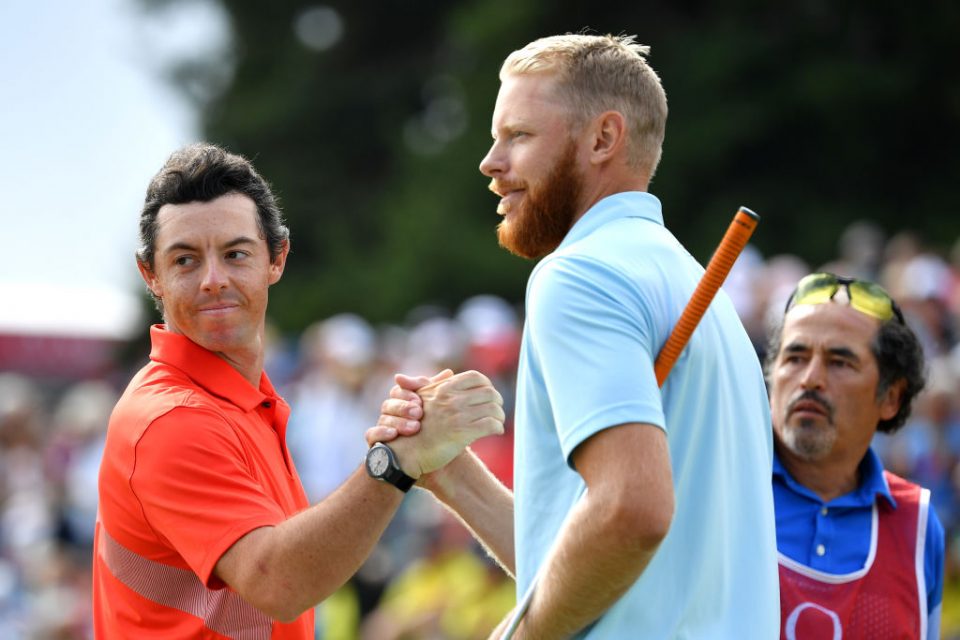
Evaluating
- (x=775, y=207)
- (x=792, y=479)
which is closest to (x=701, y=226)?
A: (x=775, y=207)

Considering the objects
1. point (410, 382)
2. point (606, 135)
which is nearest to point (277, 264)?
point (410, 382)

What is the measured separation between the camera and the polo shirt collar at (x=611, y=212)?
10.5 ft

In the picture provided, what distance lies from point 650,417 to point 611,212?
0.61 metres

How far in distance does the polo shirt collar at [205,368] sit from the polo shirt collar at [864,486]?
174 centimetres

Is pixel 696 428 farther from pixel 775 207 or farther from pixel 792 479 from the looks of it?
pixel 775 207

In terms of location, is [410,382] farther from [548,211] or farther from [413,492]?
[413,492]

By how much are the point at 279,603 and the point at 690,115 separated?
15847 mm

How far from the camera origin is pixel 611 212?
322cm

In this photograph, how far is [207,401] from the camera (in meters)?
3.74

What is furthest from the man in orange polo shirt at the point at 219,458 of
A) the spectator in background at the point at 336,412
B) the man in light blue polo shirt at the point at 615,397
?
the spectator in background at the point at 336,412

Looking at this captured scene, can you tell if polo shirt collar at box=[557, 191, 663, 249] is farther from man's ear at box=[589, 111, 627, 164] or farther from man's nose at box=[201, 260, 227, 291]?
man's nose at box=[201, 260, 227, 291]

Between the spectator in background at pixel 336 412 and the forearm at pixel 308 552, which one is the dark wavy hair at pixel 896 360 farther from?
the spectator in background at pixel 336 412

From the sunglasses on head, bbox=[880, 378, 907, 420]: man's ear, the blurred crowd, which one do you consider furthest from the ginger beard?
the blurred crowd

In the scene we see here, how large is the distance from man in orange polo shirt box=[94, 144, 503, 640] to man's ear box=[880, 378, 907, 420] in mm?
→ 1668
